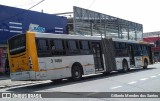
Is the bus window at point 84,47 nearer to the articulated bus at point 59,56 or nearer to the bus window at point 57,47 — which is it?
the articulated bus at point 59,56

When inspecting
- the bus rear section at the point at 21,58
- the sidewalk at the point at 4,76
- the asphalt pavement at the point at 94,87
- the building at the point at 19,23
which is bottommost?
the asphalt pavement at the point at 94,87

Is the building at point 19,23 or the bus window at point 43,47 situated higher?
the building at point 19,23

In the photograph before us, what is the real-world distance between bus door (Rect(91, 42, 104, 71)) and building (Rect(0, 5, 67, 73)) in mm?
8284

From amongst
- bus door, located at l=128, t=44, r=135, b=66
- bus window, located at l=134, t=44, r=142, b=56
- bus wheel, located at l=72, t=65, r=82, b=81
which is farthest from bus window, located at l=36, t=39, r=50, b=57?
bus window, located at l=134, t=44, r=142, b=56

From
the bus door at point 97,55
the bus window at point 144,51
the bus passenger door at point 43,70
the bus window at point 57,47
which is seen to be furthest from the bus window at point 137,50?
the bus passenger door at point 43,70

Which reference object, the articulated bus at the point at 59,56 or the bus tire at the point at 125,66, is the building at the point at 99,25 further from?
the articulated bus at the point at 59,56

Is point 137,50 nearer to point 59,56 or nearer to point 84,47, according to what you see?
point 84,47

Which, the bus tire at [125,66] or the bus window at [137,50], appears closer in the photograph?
the bus tire at [125,66]

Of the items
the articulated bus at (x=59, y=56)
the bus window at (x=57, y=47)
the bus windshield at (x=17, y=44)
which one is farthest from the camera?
the bus window at (x=57, y=47)

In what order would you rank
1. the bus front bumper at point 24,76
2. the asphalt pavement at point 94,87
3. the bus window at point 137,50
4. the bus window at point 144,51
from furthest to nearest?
the bus window at point 144,51 → the bus window at point 137,50 → the bus front bumper at point 24,76 → the asphalt pavement at point 94,87

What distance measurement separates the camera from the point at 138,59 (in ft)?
91.6

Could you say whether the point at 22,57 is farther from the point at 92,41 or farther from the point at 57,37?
the point at 92,41

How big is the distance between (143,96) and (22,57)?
686 centimetres

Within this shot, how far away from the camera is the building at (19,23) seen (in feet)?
84.2
